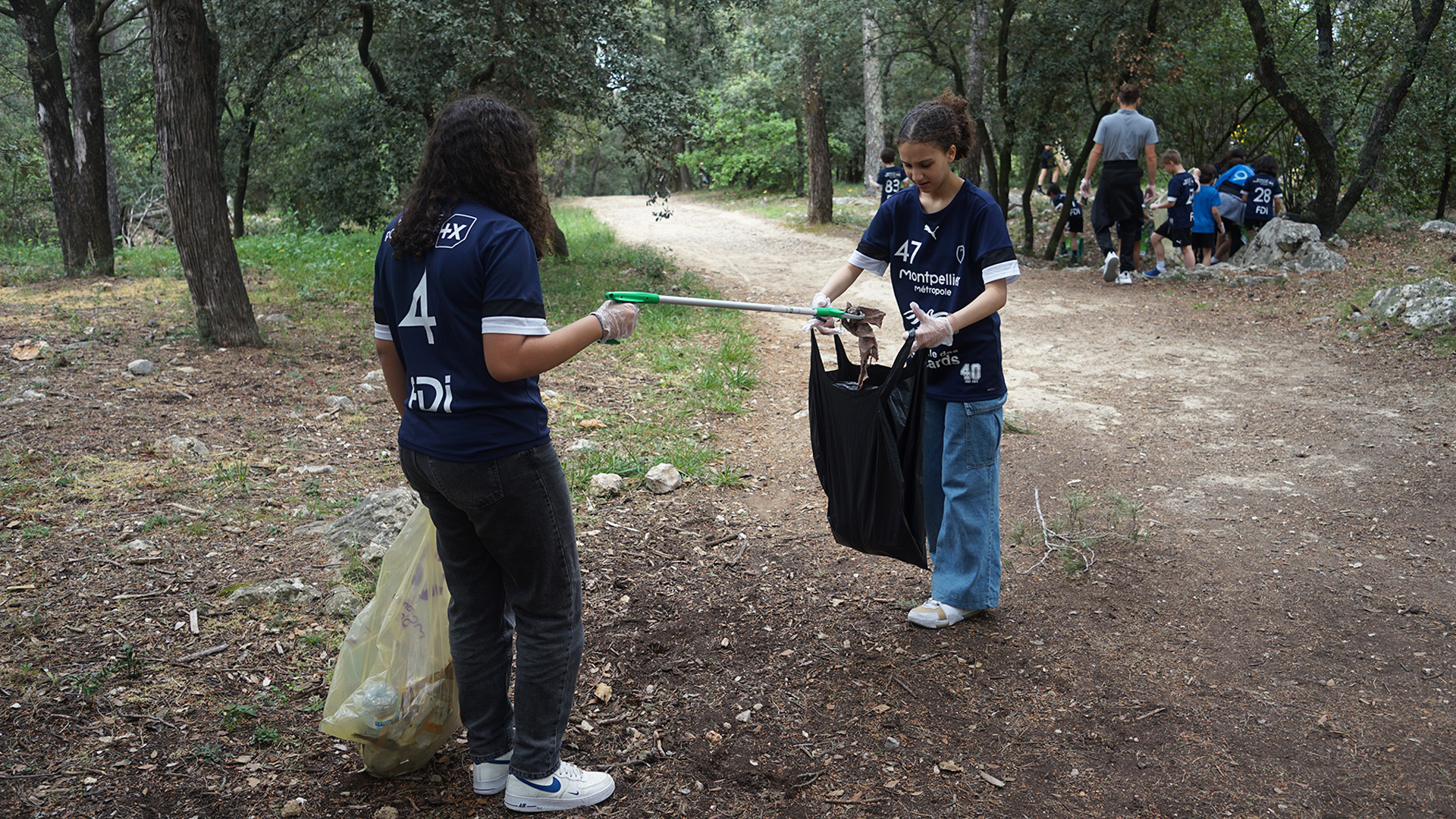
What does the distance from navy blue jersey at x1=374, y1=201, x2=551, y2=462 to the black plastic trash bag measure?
1.27m

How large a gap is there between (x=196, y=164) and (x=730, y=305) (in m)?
5.82

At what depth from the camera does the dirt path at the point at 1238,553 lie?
106 inches

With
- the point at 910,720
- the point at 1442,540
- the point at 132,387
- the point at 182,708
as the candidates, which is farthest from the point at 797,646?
the point at 132,387

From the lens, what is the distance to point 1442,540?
4.00 m

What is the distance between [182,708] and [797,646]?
207 cm

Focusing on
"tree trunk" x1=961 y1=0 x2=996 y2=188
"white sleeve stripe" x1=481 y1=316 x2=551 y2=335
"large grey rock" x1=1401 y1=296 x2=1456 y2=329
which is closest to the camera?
"white sleeve stripe" x1=481 y1=316 x2=551 y2=335

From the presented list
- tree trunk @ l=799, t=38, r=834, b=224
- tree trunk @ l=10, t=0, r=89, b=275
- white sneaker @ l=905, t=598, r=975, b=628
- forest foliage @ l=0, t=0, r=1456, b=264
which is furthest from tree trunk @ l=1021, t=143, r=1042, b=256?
tree trunk @ l=10, t=0, r=89, b=275

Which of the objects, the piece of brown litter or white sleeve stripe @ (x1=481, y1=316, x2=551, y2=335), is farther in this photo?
the piece of brown litter

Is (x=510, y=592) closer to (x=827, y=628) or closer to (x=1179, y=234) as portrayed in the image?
(x=827, y=628)

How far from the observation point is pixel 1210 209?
35.8ft

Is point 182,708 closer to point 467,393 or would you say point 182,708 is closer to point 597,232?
point 467,393

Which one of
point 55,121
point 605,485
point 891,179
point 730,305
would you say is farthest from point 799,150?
Result: point 730,305

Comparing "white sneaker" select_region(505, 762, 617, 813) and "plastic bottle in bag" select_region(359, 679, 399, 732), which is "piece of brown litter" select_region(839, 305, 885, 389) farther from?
"plastic bottle in bag" select_region(359, 679, 399, 732)

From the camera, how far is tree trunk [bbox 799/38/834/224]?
14.5 meters
